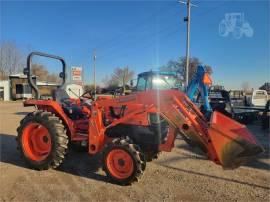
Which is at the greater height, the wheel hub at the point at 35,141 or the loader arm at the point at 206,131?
the loader arm at the point at 206,131

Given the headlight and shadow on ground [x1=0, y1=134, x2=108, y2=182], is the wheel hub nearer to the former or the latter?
shadow on ground [x1=0, y1=134, x2=108, y2=182]

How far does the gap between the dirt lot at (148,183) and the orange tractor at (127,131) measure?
28 cm

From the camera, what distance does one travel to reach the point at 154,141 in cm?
457

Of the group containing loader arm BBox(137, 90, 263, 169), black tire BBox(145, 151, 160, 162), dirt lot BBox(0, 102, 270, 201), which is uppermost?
loader arm BBox(137, 90, 263, 169)

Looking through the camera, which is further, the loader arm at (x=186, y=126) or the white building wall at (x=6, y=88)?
the white building wall at (x=6, y=88)

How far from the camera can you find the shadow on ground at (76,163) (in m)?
4.79

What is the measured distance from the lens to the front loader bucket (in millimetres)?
3705

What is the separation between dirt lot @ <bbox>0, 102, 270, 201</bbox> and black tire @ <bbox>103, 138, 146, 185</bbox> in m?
0.11

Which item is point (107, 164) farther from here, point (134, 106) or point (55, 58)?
point (55, 58)

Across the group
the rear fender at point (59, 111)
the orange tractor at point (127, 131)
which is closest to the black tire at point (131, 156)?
the orange tractor at point (127, 131)

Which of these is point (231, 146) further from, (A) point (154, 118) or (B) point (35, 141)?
(B) point (35, 141)

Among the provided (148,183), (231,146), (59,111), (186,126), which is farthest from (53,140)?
(231,146)

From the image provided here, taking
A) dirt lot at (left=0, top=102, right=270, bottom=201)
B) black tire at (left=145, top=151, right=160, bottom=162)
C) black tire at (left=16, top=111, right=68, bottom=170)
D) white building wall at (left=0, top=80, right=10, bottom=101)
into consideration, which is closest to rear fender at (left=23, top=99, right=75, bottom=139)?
black tire at (left=16, top=111, right=68, bottom=170)

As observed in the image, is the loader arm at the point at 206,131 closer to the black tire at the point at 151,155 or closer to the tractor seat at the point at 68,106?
the black tire at the point at 151,155
